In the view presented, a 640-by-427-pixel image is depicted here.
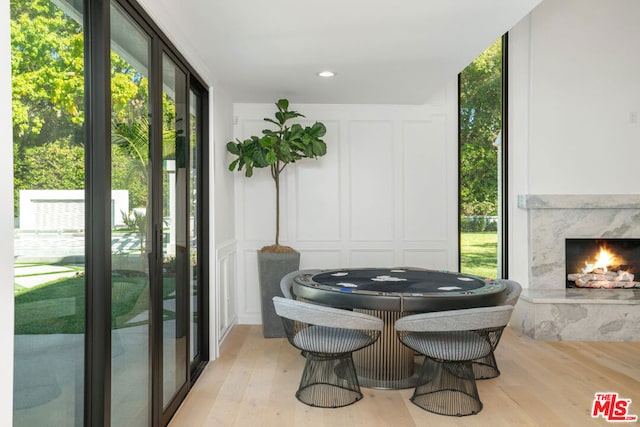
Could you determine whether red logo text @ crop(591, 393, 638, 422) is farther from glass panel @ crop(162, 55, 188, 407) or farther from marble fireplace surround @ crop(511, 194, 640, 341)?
glass panel @ crop(162, 55, 188, 407)

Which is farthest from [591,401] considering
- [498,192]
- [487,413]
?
[498,192]

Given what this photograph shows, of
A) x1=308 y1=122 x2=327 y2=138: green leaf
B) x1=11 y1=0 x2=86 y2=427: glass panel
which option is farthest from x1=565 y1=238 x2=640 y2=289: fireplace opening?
x1=11 y1=0 x2=86 y2=427: glass panel

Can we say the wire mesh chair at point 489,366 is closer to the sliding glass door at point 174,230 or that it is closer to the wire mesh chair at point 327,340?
the wire mesh chair at point 327,340

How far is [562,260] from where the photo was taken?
5461 mm

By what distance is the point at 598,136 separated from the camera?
5.40 m

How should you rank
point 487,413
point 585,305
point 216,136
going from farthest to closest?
point 585,305
point 216,136
point 487,413

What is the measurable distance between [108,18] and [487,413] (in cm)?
301

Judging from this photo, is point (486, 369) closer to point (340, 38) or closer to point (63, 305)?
point (340, 38)

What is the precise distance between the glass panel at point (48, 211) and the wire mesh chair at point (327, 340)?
1473 mm

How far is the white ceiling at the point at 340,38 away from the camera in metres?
2.82

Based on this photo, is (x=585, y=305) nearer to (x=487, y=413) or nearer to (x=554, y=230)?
(x=554, y=230)

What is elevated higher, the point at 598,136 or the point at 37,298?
the point at 598,136

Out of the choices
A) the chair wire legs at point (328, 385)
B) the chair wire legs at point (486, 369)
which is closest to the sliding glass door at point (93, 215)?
the chair wire legs at point (328, 385)

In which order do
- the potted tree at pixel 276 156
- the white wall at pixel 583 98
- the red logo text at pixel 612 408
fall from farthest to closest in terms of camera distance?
1. the white wall at pixel 583 98
2. the potted tree at pixel 276 156
3. the red logo text at pixel 612 408
